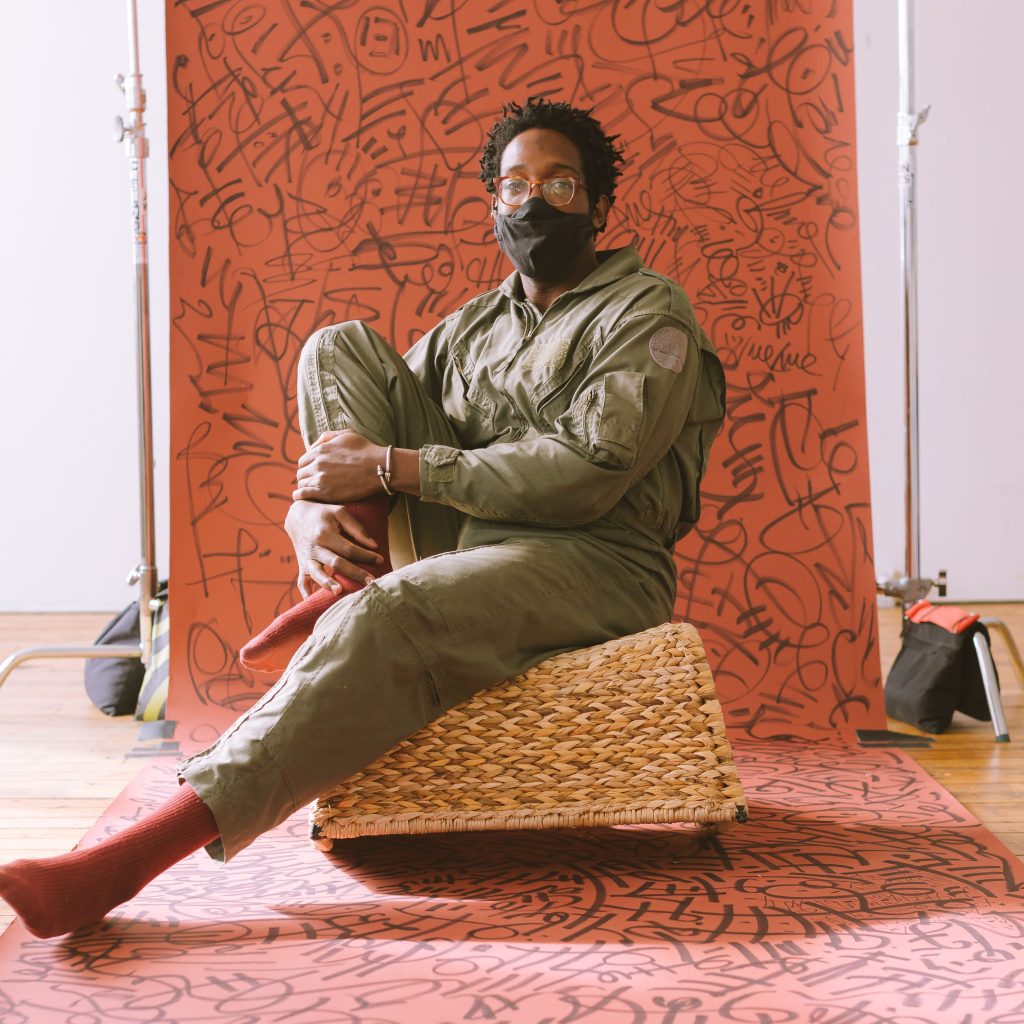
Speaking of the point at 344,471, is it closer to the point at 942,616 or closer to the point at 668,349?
the point at 668,349

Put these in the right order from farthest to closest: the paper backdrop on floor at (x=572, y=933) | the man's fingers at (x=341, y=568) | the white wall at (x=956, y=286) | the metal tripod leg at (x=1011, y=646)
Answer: the white wall at (x=956, y=286)
the metal tripod leg at (x=1011, y=646)
the man's fingers at (x=341, y=568)
the paper backdrop on floor at (x=572, y=933)

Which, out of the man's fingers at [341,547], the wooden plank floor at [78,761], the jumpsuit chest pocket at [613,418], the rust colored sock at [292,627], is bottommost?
the wooden plank floor at [78,761]

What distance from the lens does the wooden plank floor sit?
2154 mm

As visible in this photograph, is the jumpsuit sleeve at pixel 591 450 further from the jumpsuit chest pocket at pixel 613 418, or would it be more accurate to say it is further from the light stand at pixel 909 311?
the light stand at pixel 909 311

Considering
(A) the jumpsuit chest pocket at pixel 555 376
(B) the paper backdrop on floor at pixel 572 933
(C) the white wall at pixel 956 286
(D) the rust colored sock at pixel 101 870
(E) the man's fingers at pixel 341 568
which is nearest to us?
(B) the paper backdrop on floor at pixel 572 933

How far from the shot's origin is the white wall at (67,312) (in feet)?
13.8

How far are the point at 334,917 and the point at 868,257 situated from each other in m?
3.19

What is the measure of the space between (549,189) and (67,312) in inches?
101

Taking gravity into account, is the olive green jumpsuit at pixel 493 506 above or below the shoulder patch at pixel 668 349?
below

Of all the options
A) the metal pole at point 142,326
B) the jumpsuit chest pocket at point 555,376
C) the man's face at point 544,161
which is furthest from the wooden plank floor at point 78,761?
the man's face at point 544,161

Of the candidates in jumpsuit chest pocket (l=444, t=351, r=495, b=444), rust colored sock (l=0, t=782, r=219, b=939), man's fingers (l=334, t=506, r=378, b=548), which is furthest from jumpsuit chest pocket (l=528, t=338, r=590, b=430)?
rust colored sock (l=0, t=782, r=219, b=939)

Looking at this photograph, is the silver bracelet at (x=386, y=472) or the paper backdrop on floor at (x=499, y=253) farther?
the paper backdrop on floor at (x=499, y=253)

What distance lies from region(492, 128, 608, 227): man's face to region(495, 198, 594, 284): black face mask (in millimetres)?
19

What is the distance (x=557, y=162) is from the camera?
7.22 feet
